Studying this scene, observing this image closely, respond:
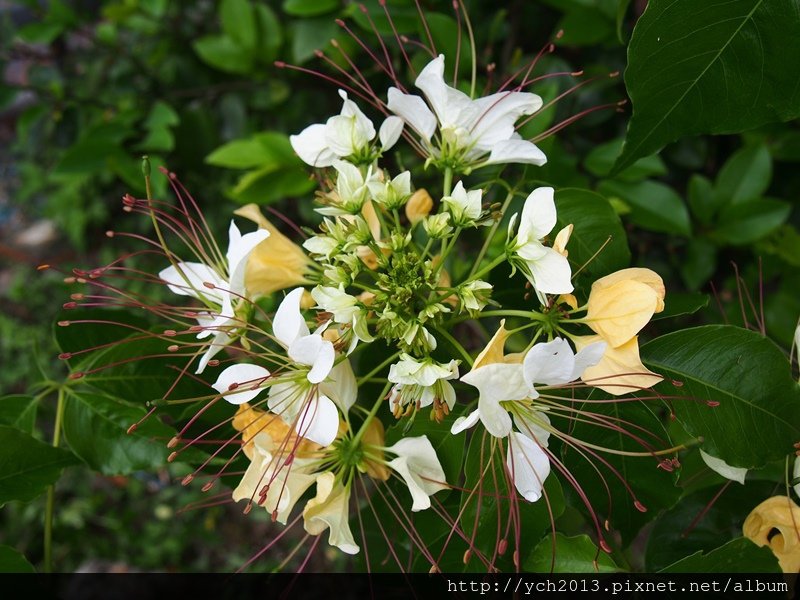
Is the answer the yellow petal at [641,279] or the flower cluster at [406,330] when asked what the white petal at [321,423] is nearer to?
the flower cluster at [406,330]

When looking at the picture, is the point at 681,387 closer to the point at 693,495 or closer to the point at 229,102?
the point at 693,495

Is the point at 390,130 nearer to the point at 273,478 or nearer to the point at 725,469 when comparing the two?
the point at 273,478

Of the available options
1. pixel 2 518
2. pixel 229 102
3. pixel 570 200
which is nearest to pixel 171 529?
pixel 2 518

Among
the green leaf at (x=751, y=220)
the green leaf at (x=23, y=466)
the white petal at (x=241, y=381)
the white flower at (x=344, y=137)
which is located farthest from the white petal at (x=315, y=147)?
the green leaf at (x=751, y=220)

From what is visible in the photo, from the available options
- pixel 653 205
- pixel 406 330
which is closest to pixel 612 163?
pixel 653 205

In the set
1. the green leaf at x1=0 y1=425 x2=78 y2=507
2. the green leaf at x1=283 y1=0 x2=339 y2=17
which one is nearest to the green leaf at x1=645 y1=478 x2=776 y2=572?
the green leaf at x1=0 y1=425 x2=78 y2=507

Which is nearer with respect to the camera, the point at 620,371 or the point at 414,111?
the point at 620,371

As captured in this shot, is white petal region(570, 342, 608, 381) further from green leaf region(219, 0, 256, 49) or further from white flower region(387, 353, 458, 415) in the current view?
green leaf region(219, 0, 256, 49)
